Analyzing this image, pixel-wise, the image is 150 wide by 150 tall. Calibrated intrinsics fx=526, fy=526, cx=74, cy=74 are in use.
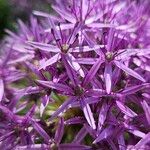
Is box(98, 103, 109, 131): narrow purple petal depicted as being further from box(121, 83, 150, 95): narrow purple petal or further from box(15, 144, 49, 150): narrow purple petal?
box(15, 144, 49, 150): narrow purple petal


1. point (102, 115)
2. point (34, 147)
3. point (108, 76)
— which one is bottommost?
point (34, 147)

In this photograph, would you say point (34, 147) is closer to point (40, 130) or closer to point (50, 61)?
point (40, 130)

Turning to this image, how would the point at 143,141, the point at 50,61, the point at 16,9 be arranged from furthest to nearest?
1. the point at 16,9
2. the point at 50,61
3. the point at 143,141

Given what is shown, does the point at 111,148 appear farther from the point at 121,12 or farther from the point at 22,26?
the point at 22,26

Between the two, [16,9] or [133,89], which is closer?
[133,89]

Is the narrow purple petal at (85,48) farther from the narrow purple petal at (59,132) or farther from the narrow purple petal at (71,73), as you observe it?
the narrow purple petal at (59,132)

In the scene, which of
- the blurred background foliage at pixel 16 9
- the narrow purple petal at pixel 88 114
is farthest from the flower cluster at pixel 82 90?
the blurred background foliage at pixel 16 9

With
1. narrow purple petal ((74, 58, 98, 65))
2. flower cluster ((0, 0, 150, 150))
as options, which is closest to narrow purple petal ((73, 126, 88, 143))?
flower cluster ((0, 0, 150, 150))

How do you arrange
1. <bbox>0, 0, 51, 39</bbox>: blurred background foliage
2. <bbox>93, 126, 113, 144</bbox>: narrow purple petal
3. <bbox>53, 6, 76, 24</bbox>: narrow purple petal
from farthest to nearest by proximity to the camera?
<bbox>0, 0, 51, 39</bbox>: blurred background foliage → <bbox>53, 6, 76, 24</bbox>: narrow purple petal → <bbox>93, 126, 113, 144</bbox>: narrow purple petal

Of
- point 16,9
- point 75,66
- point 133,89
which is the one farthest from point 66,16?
point 16,9
